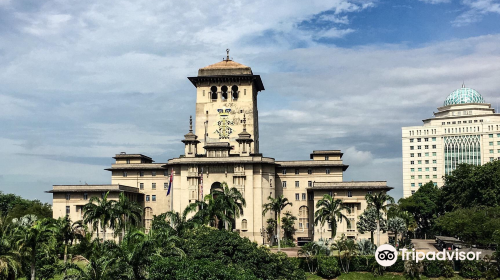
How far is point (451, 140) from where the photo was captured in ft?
488

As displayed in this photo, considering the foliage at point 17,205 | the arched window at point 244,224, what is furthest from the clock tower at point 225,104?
the foliage at point 17,205

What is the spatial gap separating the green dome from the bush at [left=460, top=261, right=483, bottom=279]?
104297mm

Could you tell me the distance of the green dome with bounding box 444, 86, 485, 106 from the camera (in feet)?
492

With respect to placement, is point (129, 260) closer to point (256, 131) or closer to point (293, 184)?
point (293, 184)

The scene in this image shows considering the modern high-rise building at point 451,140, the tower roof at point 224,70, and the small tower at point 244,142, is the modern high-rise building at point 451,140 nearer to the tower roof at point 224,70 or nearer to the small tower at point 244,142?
the tower roof at point 224,70

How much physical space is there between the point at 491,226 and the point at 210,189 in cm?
3919

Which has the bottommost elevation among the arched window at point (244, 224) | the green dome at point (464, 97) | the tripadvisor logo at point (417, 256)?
the tripadvisor logo at point (417, 256)

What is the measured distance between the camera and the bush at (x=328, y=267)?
56.4 m

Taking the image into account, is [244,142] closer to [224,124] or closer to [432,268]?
[224,124]

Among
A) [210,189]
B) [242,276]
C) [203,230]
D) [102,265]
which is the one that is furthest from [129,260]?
[210,189]

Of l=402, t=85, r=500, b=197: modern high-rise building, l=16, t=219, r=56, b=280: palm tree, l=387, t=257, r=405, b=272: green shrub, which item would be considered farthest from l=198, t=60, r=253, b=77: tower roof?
l=402, t=85, r=500, b=197: modern high-rise building

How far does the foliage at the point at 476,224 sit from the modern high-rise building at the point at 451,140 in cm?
7758

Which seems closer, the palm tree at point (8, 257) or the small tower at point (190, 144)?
the palm tree at point (8, 257)

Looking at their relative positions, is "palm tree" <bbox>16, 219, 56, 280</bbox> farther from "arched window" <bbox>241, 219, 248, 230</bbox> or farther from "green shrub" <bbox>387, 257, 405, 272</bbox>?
"arched window" <bbox>241, 219, 248, 230</bbox>
